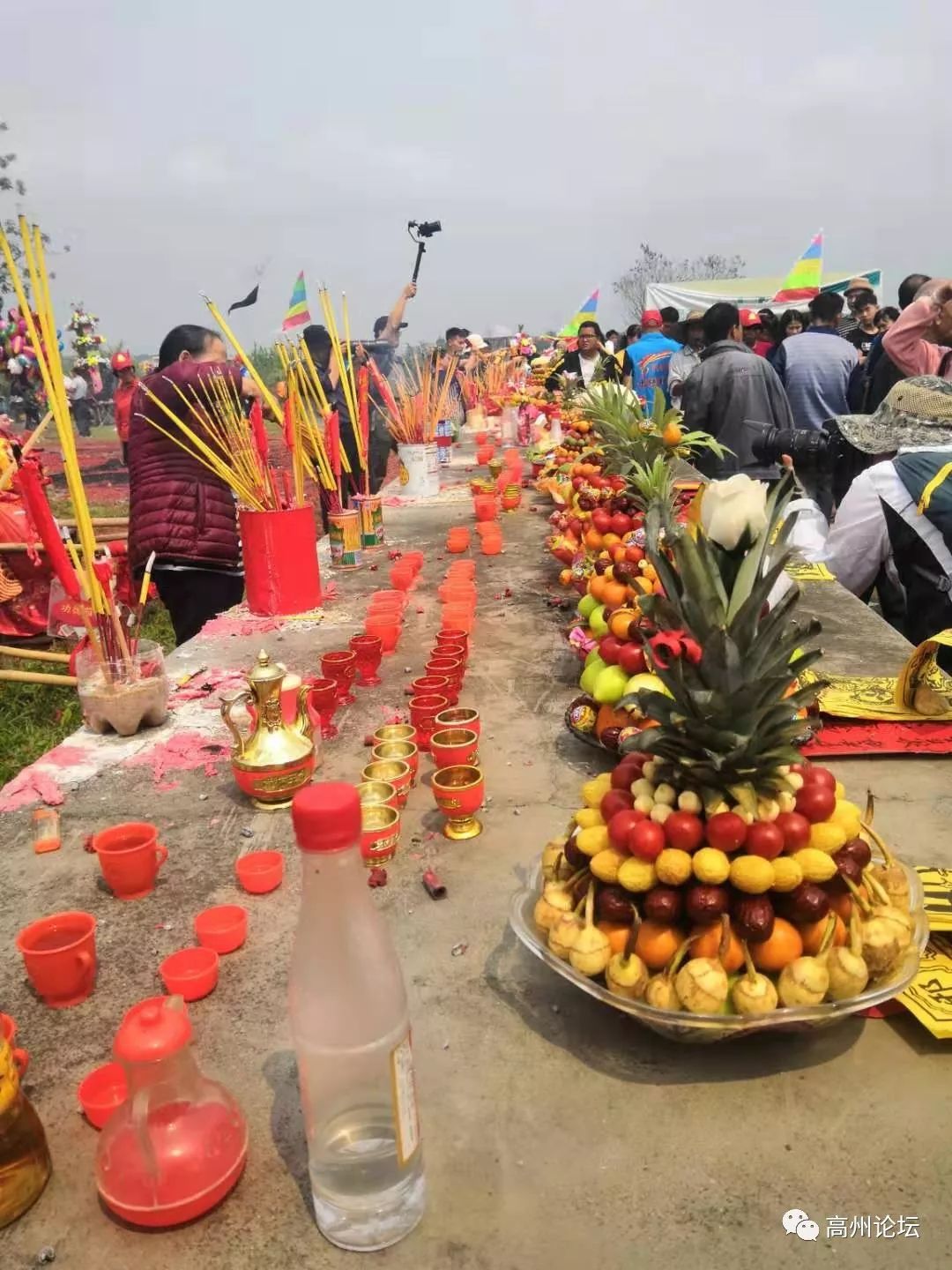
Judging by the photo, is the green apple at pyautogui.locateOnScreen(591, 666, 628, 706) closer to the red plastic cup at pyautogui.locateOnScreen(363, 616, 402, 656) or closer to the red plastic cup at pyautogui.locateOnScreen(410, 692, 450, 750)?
the red plastic cup at pyautogui.locateOnScreen(410, 692, 450, 750)

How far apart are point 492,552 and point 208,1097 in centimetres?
437

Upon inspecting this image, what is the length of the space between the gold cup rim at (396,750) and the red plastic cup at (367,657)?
723 millimetres

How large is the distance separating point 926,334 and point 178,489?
3491 mm

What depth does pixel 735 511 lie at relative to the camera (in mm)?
1438

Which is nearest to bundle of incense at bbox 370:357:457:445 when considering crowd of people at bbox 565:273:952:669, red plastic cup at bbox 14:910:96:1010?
crowd of people at bbox 565:273:952:669

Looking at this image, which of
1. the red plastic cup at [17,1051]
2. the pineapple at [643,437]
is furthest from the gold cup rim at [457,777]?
the pineapple at [643,437]

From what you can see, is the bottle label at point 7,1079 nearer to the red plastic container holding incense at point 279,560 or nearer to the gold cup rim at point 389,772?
the gold cup rim at point 389,772

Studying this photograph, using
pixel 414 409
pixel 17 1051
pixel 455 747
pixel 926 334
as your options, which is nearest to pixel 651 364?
pixel 414 409

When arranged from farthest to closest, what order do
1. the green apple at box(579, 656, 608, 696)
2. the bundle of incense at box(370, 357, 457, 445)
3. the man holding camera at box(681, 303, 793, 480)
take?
the bundle of incense at box(370, 357, 457, 445) < the man holding camera at box(681, 303, 793, 480) < the green apple at box(579, 656, 608, 696)

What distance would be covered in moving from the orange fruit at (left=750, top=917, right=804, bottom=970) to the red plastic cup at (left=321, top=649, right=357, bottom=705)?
73.0 inches

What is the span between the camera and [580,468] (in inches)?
181

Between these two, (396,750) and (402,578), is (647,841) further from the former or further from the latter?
(402,578)

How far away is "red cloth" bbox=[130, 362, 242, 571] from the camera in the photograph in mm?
3965

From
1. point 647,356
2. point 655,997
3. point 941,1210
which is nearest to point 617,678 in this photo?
point 655,997
